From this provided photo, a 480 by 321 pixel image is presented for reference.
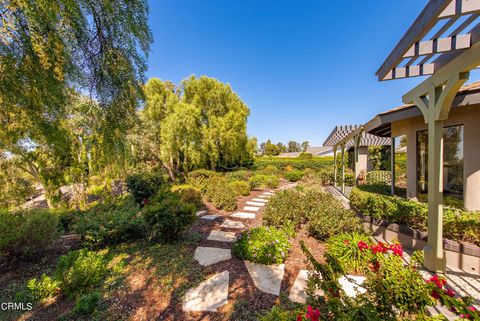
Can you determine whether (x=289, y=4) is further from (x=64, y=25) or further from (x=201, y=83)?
(x=201, y=83)

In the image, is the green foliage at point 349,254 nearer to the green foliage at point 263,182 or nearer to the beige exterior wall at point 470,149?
the beige exterior wall at point 470,149

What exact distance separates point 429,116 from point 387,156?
16.3m

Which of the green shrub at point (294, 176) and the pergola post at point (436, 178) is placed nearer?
the pergola post at point (436, 178)

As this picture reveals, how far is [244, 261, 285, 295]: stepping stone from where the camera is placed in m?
2.70

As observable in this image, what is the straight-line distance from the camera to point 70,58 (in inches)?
83.0

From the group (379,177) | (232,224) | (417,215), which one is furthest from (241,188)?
(379,177)

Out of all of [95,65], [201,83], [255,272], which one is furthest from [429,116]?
[201,83]

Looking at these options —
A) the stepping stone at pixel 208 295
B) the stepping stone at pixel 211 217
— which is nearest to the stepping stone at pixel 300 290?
the stepping stone at pixel 208 295

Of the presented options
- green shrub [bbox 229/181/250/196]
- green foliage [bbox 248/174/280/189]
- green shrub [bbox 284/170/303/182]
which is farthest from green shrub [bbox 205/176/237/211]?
green shrub [bbox 284/170/303/182]

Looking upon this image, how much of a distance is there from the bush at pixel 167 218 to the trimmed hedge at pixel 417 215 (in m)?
4.67

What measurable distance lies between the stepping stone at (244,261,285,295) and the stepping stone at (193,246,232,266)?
1.61 ft

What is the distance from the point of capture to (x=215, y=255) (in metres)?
3.62

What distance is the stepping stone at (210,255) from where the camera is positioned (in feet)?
11.2

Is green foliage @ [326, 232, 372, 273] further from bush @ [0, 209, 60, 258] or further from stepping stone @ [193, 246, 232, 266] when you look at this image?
bush @ [0, 209, 60, 258]
